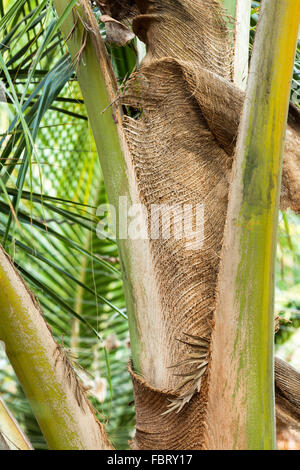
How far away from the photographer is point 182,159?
0.91 m

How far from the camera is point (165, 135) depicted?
3.04 feet

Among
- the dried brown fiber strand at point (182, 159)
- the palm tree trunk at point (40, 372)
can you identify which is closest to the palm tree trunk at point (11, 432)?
the palm tree trunk at point (40, 372)

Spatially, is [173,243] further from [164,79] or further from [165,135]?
[164,79]

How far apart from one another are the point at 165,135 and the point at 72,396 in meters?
0.47

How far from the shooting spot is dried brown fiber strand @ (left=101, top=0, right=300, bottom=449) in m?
0.79

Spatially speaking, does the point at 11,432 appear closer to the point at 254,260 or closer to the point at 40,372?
the point at 40,372

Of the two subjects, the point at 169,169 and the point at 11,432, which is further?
the point at 169,169

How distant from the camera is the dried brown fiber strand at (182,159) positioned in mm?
793

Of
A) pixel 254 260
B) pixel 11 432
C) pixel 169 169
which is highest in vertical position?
pixel 169 169

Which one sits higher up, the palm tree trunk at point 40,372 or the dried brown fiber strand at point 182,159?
the dried brown fiber strand at point 182,159

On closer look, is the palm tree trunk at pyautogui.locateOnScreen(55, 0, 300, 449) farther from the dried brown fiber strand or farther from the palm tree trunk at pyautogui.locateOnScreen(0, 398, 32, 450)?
the palm tree trunk at pyautogui.locateOnScreen(0, 398, 32, 450)

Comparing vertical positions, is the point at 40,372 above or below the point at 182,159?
below

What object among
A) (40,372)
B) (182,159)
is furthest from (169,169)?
(40,372)

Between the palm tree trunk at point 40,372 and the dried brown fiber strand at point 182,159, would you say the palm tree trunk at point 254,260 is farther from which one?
the palm tree trunk at point 40,372
